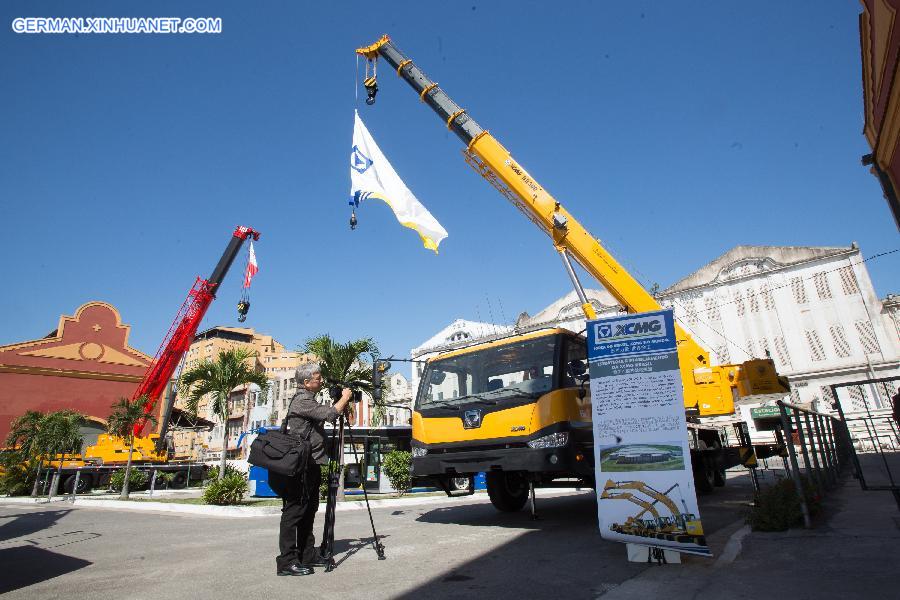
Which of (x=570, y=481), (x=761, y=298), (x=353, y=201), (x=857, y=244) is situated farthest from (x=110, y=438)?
(x=857, y=244)

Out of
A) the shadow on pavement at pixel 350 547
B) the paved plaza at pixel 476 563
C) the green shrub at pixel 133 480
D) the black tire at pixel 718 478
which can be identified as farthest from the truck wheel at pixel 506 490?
the green shrub at pixel 133 480

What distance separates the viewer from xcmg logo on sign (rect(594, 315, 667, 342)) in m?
4.48

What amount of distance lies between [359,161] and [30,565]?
10.3 meters

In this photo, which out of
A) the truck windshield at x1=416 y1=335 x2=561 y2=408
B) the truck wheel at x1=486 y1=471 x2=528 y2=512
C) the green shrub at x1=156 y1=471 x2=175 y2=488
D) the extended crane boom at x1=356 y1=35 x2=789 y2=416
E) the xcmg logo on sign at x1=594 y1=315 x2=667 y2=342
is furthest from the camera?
the green shrub at x1=156 y1=471 x2=175 y2=488

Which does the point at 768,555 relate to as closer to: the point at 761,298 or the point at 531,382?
the point at 531,382

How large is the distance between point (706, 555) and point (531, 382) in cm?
302

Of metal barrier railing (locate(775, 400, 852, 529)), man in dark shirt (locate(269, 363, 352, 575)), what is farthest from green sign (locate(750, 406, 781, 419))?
man in dark shirt (locate(269, 363, 352, 575))

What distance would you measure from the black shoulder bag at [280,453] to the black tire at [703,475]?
7.95 meters

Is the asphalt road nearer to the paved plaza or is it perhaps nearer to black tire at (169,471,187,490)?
the paved plaza

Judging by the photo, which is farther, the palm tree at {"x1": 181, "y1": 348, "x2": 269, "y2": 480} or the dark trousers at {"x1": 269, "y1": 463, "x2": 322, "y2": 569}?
the palm tree at {"x1": 181, "y1": 348, "x2": 269, "y2": 480}

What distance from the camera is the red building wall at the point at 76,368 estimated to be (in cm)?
2936

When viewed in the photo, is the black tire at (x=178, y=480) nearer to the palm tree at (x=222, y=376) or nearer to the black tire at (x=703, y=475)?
the palm tree at (x=222, y=376)

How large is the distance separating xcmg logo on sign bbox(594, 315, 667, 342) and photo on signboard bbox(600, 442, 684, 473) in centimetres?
98

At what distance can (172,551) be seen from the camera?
579 centimetres
